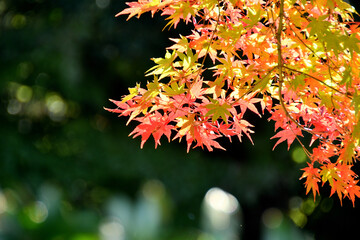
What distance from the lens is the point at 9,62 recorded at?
4543mm

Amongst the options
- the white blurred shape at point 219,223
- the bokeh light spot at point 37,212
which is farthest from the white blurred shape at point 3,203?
the white blurred shape at point 219,223

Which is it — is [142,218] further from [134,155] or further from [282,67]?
[134,155]

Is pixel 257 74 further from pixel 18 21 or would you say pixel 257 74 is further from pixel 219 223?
pixel 18 21

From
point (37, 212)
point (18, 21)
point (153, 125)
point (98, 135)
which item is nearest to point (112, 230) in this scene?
point (37, 212)

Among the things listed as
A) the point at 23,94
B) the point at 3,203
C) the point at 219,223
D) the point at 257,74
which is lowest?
the point at 23,94

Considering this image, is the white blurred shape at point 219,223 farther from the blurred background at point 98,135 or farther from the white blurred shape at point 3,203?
the blurred background at point 98,135

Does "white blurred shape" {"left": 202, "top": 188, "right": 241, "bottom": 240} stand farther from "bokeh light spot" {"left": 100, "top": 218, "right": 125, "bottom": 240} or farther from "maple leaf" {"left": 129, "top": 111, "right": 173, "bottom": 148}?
"maple leaf" {"left": 129, "top": 111, "right": 173, "bottom": 148}

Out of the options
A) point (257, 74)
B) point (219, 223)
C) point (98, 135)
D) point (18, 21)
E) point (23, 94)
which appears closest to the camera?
point (219, 223)

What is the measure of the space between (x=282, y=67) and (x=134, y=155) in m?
2.92

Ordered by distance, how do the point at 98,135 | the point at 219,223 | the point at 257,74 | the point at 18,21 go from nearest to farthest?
the point at 219,223 → the point at 257,74 → the point at 98,135 → the point at 18,21

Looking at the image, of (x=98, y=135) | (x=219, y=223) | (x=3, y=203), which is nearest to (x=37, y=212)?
(x=3, y=203)

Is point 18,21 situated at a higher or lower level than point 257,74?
lower

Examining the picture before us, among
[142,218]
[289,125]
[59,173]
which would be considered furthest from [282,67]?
[59,173]

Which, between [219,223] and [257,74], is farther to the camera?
[257,74]
